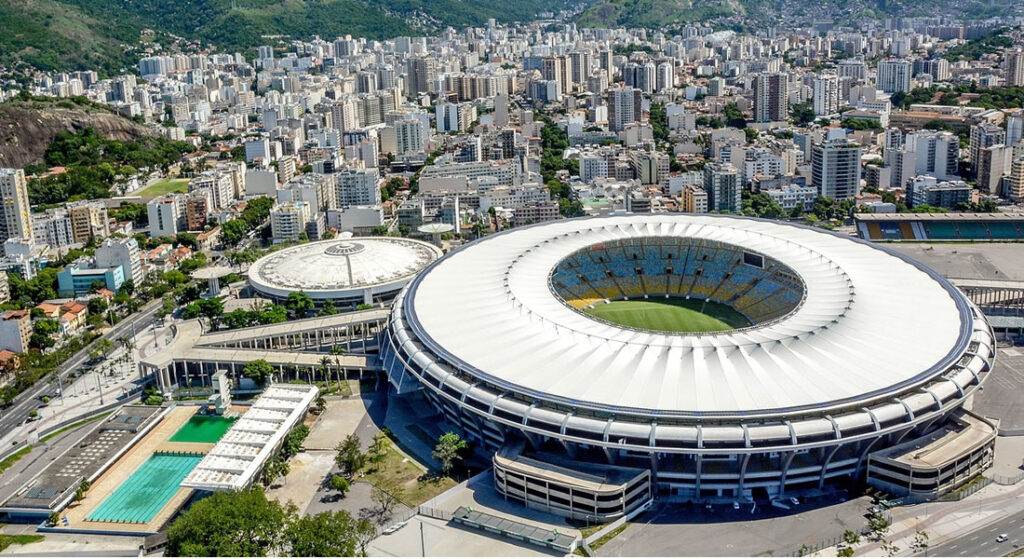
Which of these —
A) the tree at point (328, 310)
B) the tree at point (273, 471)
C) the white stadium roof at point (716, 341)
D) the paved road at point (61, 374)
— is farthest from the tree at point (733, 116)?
the tree at point (273, 471)

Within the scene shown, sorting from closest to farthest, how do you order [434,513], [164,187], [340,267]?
[434,513] → [340,267] → [164,187]

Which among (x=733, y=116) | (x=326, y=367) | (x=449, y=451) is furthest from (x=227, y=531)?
(x=733, y=116)

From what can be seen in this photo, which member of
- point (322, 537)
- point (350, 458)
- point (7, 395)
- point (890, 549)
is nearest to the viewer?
point (322, 537)

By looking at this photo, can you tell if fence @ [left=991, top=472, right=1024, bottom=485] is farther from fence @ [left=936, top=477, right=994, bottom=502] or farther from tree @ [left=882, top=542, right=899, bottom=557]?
tree @ [left=882, top=542, right=899, bottom=557]

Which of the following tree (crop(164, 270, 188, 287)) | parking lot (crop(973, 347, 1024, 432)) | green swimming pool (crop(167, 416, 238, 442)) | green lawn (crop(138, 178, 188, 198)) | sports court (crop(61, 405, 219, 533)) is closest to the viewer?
sports court (crop(61, 405, 219, 533))

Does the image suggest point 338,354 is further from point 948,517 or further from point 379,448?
point 948,517

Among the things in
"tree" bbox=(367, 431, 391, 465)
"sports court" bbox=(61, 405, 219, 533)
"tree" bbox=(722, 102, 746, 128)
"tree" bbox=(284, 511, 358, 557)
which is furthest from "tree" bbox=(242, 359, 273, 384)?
"tree" bbox=(722, 102, 746, 128)

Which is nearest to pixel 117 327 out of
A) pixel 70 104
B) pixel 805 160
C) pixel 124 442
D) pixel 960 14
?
pixel 124 442
